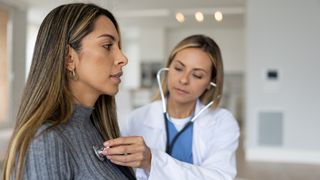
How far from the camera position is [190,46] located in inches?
55.2

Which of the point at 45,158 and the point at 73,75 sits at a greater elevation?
the point at 73,75

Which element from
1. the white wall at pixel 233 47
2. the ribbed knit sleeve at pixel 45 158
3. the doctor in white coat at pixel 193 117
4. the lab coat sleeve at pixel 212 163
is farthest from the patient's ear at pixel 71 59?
the white wall at pixel 233 47

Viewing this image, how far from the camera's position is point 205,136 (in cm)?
136

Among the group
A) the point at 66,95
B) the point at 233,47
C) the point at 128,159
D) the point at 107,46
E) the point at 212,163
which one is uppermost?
the point at 233,47

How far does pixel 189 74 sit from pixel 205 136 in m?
0.24

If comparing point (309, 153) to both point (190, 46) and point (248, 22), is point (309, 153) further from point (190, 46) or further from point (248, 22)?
point (190, 46)

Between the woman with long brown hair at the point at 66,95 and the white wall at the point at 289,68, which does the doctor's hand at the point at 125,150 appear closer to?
the woman with long brown hair at the point at 66,95

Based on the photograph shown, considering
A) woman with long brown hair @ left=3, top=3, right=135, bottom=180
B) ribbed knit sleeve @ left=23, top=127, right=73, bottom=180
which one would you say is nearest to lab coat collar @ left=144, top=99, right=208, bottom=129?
woman with long brown hair @ left=3, top=3, right=135, bottom=180

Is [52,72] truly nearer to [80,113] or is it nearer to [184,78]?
[80,113]

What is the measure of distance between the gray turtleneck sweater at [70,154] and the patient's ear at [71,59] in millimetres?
92

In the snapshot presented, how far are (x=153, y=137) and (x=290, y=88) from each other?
12.1 feet

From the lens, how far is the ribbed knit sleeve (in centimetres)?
69

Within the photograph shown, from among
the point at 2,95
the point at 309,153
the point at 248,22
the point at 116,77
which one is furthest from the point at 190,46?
the point at 2,95

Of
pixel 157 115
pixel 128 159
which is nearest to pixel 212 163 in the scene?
pixel 157 115
